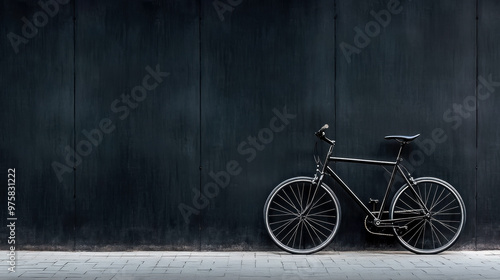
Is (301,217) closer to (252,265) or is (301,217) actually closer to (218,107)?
(252,265)

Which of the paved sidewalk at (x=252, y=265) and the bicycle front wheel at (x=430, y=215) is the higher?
the bicycle front wheel at (x=430, y=215)

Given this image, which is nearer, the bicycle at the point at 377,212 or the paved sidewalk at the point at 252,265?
the paved sidewalk at the point at 252,265

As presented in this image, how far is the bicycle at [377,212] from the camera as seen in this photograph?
8.70m

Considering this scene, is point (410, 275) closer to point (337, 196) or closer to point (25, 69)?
point (337, 196)

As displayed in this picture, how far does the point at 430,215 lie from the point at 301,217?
162 cm

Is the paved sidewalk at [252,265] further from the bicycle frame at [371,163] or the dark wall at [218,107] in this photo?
the bicycle frame at [371,163]

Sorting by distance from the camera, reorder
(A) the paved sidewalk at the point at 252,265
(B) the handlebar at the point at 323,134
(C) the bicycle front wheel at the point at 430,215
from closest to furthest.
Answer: (A) the paved sidewalk at the point at 252,265
(B) the handlebar at the point at 323,134
(C) the bicycle front wheel at the point at 430,215

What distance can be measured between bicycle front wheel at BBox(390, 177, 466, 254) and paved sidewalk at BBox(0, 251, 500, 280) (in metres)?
0.24

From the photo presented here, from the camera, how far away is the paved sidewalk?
23.6 feet

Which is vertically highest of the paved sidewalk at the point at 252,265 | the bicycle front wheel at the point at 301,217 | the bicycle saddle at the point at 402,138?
the bicycle saddle at the point at 402,138

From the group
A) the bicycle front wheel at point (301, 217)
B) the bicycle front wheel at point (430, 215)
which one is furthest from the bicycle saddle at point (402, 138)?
the bicycle front wheel at point (301, 217)

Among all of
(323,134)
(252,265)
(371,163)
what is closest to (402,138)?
(371,163)

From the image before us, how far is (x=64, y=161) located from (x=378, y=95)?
4089mm

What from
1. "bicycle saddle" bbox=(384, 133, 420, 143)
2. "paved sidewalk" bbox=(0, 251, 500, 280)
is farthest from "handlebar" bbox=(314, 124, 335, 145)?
"paved sidewalk" bbox=(0, 251, 500, 280)
